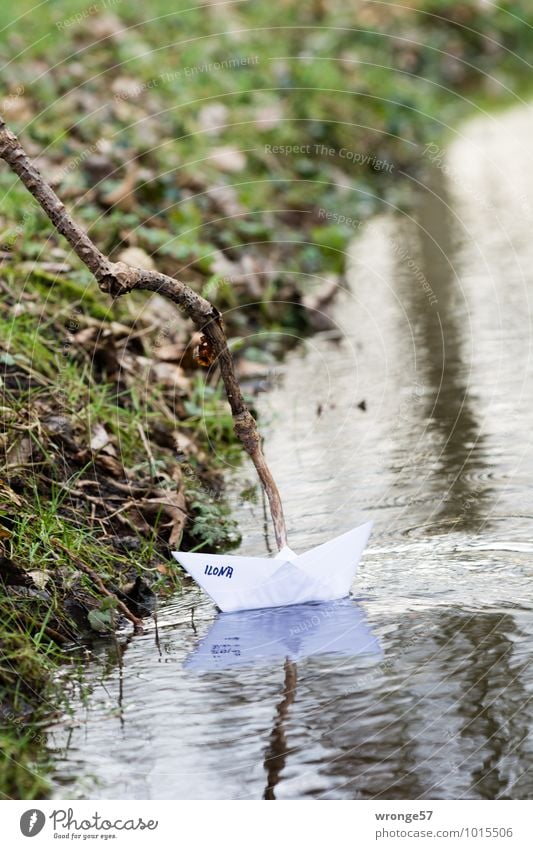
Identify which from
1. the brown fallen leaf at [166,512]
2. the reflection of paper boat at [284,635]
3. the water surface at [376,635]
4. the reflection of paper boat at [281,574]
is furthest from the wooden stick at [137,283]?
the brown fallen leaf at [166,512]

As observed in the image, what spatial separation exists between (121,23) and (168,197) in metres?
4.00

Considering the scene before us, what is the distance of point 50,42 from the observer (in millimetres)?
9031

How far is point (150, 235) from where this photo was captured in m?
6.15

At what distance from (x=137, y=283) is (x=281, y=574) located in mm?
815

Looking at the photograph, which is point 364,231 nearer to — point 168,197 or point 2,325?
point 168,197

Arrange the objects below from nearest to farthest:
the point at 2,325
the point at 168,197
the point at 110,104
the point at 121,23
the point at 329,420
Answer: the point at 2,325 < the point at 329,420 < the point at 168,197 < the point at 110,104 < the point at 121,23

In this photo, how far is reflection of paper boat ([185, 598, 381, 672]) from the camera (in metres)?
3.04

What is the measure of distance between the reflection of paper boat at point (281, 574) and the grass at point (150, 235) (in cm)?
26

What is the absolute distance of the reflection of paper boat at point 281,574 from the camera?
3.26 m

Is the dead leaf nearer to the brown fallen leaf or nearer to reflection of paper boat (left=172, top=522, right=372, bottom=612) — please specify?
the brown fallen leaf

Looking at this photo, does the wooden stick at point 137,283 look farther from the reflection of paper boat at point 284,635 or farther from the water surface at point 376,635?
the water surface at point 376,635

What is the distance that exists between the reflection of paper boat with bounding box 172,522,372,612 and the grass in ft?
0.86

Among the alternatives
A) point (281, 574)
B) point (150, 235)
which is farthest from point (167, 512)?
point (150, 235)

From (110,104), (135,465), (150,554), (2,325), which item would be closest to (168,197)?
(110,104)
